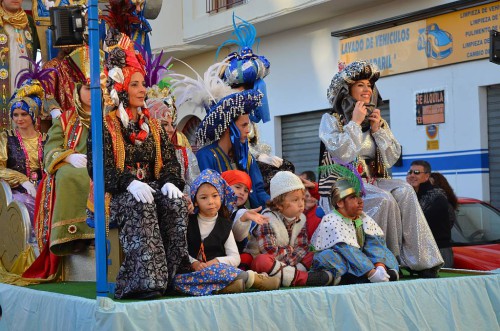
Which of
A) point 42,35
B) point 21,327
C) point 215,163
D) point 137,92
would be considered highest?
point 42,35

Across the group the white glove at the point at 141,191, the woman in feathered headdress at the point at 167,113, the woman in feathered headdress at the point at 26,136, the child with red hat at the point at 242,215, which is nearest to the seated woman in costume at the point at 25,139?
the woman in feathered headdress at the point at 26,136

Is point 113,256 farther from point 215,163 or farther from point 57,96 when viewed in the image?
point 57,96

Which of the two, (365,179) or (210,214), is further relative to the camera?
(365,179)

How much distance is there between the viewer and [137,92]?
604cm

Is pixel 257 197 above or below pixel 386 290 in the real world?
above

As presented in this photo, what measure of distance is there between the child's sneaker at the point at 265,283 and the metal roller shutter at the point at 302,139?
11.1 metres

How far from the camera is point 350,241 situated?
6.14m

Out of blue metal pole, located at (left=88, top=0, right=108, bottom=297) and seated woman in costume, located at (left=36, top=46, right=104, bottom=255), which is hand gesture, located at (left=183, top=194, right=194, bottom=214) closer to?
blue metal pole, located at (left=88, top=0, right=108, bottom=297)

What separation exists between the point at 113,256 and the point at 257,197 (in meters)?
1.78

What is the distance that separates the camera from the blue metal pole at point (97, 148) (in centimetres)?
499

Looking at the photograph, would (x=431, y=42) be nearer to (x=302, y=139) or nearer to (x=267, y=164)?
(x=302, y=139)

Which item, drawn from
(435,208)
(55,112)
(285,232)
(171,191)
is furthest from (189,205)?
(435,208)

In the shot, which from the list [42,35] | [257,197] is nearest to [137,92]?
[257,197]

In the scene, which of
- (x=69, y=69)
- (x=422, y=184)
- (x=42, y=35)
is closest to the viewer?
(x=69, y=69)
